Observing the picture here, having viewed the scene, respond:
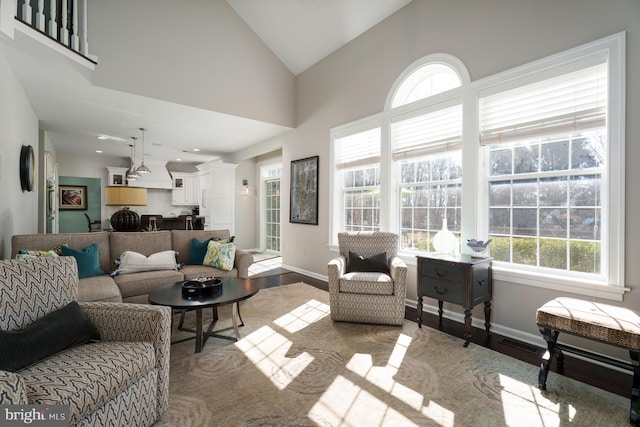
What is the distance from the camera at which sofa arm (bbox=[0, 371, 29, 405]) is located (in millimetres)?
992

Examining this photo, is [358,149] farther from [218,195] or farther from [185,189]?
[185,189]

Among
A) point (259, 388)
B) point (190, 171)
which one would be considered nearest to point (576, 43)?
point (259, 388)

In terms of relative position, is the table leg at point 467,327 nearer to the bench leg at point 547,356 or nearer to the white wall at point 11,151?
the bench leg at point 547,356

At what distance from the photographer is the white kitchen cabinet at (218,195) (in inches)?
309

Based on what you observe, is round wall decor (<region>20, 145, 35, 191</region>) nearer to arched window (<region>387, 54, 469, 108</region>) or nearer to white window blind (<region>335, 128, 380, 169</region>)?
white window blind (<region>335, 128, 380, 169</region>)

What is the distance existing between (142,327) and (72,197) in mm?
8311

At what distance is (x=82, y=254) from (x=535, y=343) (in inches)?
176

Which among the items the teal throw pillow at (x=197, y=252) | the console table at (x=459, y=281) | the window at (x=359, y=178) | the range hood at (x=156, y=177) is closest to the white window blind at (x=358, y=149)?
the window at (x=359, y=178)

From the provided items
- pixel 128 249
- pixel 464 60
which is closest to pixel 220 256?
pixel 128 249

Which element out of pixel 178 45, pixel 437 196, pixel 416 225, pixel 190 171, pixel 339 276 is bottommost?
pixel 339 276

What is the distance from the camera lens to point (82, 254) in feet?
10.7

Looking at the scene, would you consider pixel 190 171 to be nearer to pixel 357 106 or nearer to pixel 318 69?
pixel 318 69

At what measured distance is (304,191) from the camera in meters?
5.52

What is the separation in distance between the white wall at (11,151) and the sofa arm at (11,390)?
2887mm
